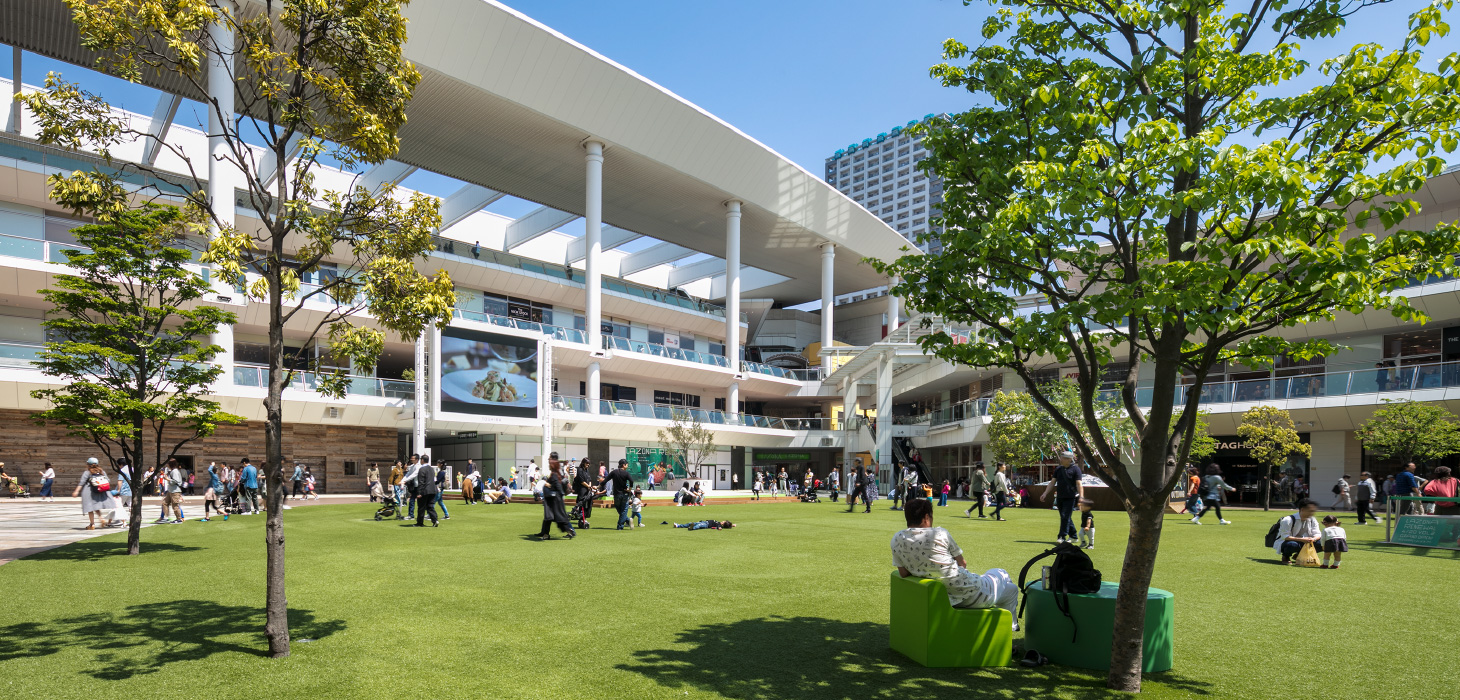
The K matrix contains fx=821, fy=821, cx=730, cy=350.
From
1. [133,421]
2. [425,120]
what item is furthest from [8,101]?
[133,421]

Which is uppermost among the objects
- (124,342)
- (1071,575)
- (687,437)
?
(124,342)

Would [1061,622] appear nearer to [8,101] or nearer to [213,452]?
[213,452]

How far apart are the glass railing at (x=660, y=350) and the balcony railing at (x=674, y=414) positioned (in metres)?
2.79

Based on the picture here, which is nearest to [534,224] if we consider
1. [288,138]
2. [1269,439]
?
[1269,439]

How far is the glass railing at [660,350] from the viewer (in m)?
41.7

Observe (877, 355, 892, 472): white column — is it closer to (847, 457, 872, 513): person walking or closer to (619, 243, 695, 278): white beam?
(847, 457, 872, 513): person walking

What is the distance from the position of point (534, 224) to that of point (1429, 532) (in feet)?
128

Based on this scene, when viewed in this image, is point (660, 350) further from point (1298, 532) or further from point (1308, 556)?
point (1308, 556)

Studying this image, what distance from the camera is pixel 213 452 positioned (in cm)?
2980

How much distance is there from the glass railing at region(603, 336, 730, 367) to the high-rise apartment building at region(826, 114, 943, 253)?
91226 mm

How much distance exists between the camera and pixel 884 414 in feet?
124

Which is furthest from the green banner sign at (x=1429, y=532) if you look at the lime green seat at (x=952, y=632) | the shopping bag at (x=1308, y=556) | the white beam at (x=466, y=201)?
the white beam at (x=466, y=201)

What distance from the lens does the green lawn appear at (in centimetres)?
483

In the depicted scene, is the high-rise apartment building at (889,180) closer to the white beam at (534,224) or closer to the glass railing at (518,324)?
the white beam at (534,224)
